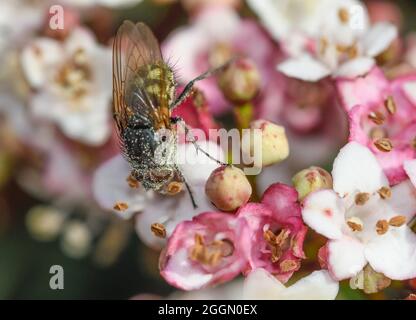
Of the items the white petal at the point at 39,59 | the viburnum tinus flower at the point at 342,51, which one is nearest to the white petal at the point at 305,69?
the viburnum tinus flower at the point at 342,51

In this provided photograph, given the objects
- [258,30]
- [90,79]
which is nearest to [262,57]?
[258,30]

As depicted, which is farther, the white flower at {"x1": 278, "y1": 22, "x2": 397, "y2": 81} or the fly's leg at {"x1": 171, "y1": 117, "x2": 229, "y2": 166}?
the white flower at {"x1": 278, "y1": 22, "x2": 397, "y2": 81}

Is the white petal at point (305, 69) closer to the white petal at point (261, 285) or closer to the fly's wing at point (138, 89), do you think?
the fly's wing at point (138, 89)

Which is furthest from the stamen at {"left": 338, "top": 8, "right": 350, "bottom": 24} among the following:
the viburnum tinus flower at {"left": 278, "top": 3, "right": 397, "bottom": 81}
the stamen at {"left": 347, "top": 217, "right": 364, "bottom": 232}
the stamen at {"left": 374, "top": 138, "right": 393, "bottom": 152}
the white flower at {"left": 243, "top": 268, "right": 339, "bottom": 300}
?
the white flower at {"left": 243, "top": 268, "right": 339, "bottom": 300}

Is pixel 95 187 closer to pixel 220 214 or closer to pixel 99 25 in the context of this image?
pixel 220 214

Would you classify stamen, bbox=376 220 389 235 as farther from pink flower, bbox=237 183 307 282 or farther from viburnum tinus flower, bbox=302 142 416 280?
pink flower, bbox=237 183 307 282
